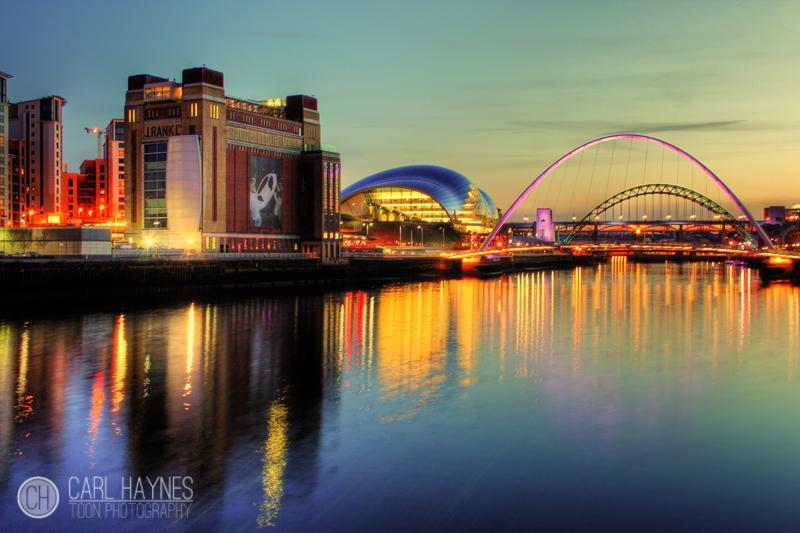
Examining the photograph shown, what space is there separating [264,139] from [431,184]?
241ft

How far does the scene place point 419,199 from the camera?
155 metres

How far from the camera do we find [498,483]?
50.3ft

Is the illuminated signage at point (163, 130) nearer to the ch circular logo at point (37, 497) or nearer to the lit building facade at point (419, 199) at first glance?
the ch circular logo at point (37, 497)

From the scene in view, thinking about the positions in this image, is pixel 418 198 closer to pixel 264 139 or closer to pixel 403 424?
pixel 264 139

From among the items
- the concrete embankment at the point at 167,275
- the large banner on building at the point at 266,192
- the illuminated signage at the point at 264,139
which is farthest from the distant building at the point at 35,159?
the concrete embankment at the point at 167,275

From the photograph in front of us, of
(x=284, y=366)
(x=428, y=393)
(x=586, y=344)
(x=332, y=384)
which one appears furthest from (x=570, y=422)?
(x=586, y=344)

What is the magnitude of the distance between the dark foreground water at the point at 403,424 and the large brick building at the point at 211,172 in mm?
34847

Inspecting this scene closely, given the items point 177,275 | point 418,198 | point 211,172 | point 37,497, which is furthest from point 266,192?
point 418,198

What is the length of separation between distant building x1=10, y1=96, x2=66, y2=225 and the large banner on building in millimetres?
73884

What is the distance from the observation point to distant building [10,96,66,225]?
14112 centimetres

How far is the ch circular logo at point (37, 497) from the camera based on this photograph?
43.3ft

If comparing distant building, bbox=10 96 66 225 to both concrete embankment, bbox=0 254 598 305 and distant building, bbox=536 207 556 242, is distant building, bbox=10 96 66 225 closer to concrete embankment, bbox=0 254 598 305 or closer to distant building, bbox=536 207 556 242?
concrete embankment, bbox=0 254 598 305

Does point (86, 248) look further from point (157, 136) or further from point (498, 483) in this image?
point (498, 483)

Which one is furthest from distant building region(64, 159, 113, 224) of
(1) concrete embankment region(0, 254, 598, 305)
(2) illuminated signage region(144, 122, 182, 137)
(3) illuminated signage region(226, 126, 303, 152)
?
(1) concrete embankment region(0, 254, 598, 305)
